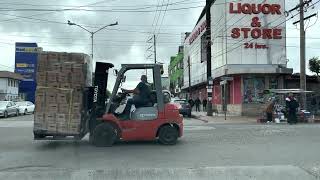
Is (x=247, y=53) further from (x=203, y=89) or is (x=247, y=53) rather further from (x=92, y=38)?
(x=203, y=89)

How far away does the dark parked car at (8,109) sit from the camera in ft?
132

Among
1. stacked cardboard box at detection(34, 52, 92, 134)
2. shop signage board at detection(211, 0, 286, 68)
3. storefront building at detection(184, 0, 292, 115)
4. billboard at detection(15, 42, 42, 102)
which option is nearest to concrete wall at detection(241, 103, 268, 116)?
storefront building at detection(184, 0, 292, 115)

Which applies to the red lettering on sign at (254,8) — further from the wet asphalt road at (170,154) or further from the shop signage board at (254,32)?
the wet asphalt road at (170,154)

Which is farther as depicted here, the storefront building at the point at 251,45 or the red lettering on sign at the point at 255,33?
the red lettering on sign at the point at 255,33

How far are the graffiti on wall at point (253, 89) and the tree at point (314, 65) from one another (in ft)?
64.4

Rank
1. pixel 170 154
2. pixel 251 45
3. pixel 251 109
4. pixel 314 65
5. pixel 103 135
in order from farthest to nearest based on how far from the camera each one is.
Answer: pixel 314 65 < pixel 251 45 < pixel 251 109 < pixel 103 135 < pixel 170 154

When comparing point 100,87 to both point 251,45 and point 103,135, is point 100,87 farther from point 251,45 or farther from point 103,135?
point 251,45

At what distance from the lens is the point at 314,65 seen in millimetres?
57125

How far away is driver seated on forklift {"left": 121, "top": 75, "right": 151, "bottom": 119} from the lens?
49.4 feet

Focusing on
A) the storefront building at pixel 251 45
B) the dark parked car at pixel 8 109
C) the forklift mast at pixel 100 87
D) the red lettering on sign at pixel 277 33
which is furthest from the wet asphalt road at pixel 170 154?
the red lettering on sign at pixel 277 33

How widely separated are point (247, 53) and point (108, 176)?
31.9 m

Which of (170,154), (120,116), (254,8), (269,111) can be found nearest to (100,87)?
(120,116)

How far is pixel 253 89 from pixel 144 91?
83.7ft

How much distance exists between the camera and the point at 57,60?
14.3 meters
